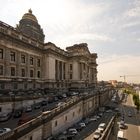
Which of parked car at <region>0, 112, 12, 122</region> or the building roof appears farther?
the building roof

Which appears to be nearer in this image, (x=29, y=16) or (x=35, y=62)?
(x=35, y=62)

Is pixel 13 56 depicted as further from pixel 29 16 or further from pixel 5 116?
pixel 29 16

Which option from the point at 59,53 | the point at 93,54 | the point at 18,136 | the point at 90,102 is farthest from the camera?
the point at 93,54

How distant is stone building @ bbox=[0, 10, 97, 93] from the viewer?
185 ft

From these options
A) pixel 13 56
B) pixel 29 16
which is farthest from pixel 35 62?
pixel 29 16

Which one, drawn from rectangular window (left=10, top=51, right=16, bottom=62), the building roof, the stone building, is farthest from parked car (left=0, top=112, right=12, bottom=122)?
the building roof

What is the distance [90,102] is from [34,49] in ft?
77.8

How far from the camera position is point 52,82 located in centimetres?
7912

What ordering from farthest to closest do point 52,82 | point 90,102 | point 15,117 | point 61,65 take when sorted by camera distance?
point 61,65 → point 52,82 → point 90,102 → point 15,117

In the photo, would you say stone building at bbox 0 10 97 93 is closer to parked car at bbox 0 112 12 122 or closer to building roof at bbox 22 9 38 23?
building roof at bbox 22 9 38 23

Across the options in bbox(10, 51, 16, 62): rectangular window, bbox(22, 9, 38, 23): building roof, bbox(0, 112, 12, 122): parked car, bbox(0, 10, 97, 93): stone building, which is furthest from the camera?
bbox(22, 9, 38, 23): building roof

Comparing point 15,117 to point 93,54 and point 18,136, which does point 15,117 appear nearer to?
point 18,136

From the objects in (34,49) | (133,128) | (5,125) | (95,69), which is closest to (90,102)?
(133,128)

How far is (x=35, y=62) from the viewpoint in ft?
235
